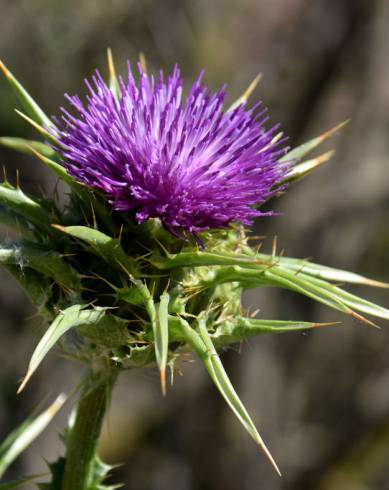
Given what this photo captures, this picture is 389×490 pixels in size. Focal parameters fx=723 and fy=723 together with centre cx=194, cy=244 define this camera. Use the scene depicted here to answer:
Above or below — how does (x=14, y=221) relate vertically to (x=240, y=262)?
above

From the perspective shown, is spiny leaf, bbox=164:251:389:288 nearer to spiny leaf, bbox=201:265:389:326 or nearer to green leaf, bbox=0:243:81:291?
spiny leaf, bbox=201:265:389:326

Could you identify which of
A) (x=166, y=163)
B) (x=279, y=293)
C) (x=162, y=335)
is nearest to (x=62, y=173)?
(x=166, y=163)

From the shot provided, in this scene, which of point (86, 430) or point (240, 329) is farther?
point (86, 430)

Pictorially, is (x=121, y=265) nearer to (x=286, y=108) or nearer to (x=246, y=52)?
(x=286, y=108)

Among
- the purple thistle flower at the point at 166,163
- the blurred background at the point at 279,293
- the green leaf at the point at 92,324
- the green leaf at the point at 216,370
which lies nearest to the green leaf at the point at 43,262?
the green leaf at the point at 92,324

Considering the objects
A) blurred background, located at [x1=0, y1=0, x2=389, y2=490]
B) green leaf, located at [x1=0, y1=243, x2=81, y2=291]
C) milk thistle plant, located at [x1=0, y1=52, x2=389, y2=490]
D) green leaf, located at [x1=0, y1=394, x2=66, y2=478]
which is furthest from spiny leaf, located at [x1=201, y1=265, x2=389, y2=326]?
blurred background, located at [x1=0, y1=0, x2=389, y2=490]

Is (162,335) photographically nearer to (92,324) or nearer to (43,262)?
(92,324)

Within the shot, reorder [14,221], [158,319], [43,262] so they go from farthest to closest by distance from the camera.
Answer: [14,221]
[43,262]
[158,319]
